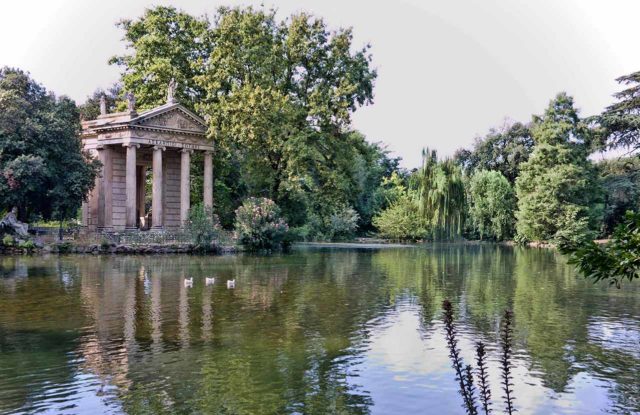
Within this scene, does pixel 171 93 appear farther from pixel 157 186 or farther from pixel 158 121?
pixel 157 186

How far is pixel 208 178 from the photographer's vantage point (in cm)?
4750

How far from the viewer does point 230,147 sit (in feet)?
150

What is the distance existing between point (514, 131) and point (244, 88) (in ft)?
141

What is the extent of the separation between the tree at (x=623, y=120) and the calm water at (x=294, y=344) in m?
22.0

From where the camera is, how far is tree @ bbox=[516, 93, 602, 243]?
57281 millimetres

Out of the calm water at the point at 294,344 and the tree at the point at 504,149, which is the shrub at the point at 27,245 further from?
the tree at the point at 504,149

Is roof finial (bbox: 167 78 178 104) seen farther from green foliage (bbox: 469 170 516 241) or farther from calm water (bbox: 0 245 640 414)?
green foliage (bbox: 469 170 516 241)

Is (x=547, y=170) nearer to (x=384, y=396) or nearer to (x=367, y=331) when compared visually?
(x=367, y=331)

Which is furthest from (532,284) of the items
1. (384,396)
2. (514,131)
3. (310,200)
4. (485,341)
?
(514,131)

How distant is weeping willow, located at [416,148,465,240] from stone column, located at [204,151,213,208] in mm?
20124

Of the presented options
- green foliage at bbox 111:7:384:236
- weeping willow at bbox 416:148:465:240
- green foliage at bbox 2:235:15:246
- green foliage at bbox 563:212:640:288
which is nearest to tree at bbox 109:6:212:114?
green foliage at bbox 111:7:384:236

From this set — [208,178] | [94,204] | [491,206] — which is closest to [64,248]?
[94,204]

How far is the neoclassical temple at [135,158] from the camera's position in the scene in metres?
44.0

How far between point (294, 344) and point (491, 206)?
5706cm
